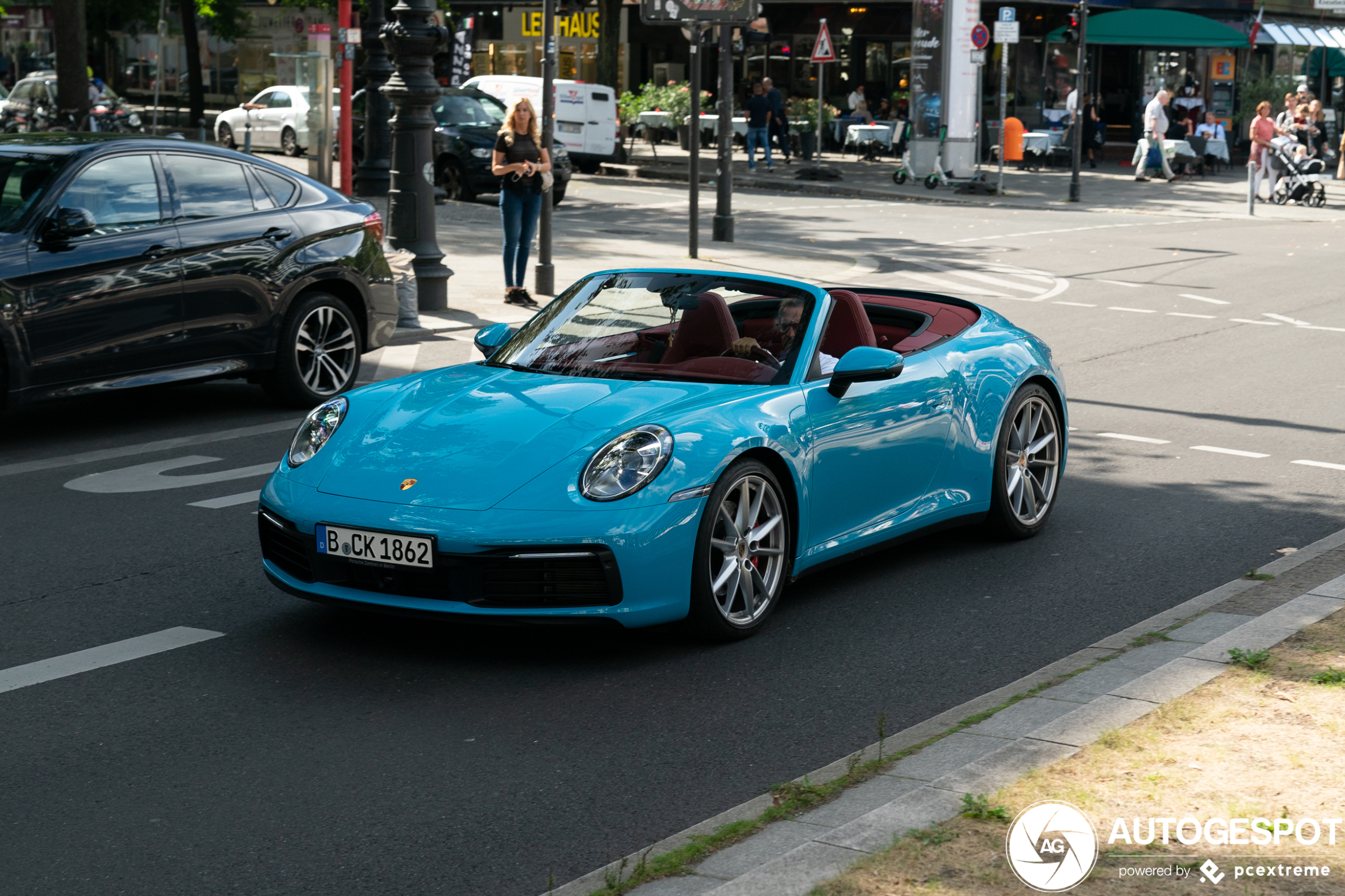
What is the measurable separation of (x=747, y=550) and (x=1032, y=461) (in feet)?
7.37

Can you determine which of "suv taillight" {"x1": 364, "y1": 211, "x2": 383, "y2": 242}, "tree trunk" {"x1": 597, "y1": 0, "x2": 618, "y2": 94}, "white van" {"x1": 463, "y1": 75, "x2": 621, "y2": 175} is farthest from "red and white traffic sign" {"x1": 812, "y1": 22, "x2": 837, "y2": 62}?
"suv taillight" {"x1": 364, "y1": 211, "x2": 383, "y2": 242}

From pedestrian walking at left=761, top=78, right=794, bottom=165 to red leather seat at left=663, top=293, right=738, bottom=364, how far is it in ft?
106

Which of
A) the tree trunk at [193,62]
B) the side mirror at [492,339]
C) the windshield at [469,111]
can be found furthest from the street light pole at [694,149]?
the tree trunk at [193,62]

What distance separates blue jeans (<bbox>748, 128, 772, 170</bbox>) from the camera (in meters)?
38.1

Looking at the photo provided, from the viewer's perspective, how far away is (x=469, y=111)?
2798 centimetres

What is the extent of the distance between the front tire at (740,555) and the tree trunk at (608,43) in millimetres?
31934

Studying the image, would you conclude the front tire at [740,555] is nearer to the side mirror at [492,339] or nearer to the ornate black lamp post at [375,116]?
the side mirror at [492,339]

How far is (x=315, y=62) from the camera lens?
2070 cm

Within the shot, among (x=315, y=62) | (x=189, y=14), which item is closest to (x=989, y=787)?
(x=315, y=62)

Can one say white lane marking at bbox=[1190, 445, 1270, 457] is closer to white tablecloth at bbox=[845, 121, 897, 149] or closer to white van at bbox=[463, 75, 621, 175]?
white van at bbox=[463, 75, 621, 175]

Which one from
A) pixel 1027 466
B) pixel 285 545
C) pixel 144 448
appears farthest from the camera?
pixel 144 448

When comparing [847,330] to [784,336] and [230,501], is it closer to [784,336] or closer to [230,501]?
[784,336]

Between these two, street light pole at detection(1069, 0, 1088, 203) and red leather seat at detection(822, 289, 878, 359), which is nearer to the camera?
red leather seat at detection(822, 289, 878, 359)

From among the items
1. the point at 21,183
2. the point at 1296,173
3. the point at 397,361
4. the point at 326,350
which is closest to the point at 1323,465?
the point at 326,350
